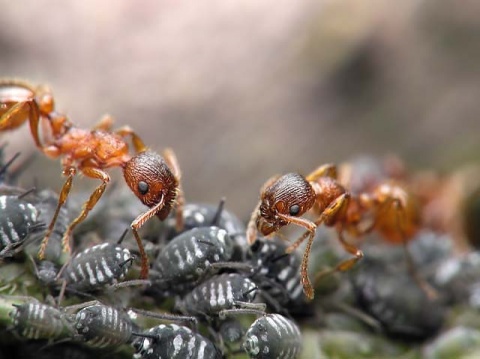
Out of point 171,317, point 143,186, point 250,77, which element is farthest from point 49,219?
point 250,77

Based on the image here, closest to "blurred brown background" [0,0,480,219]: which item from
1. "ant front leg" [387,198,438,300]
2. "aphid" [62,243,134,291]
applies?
"ant front leg" [387,198,438,300]

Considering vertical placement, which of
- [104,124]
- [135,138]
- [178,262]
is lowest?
[178,262]

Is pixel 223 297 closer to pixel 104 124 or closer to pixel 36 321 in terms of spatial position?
pixel 36 321

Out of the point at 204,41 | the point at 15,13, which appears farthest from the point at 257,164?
the point at 15,13

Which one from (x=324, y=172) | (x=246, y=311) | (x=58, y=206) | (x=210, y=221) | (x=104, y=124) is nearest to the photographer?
(x=246, y=311)

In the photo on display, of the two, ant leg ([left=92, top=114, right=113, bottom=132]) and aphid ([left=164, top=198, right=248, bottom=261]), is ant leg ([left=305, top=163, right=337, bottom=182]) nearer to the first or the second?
aphid ([left=164, top=198, right=248, bottom=261])

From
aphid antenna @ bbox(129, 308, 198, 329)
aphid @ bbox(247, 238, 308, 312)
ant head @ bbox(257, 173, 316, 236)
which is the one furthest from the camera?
ant head @ bbox(257, 173, 316, 236)
